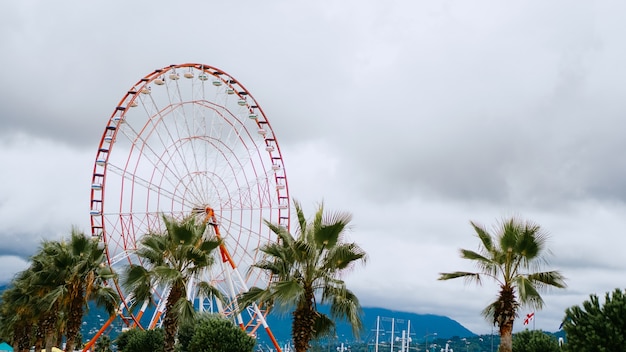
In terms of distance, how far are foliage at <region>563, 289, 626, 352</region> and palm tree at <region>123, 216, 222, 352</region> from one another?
1192cm

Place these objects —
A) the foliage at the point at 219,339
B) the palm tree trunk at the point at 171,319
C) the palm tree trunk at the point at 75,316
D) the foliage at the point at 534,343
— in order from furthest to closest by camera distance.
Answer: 1. the palm tree trunk at the point at 75,316
2. the foliage at the point at 534,343
3. the palm tree trunk at the point at 171,319
4. the foliage at the point at 219,339

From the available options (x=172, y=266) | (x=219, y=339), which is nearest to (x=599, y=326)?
(x=219, y=339)

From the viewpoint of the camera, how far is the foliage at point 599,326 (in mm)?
20234

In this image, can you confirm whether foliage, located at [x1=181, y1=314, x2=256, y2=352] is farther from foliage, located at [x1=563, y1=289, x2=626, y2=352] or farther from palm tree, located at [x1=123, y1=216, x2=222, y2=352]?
foliage, located at [x1=563, y1=289, x2=626, y2=352]

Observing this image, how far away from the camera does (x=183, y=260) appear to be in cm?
2542

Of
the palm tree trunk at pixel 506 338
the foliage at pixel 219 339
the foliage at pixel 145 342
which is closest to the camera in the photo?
the palm tree trunk at pixel 506 338

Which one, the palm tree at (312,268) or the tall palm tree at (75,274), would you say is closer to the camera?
the palm tree at (312,268)

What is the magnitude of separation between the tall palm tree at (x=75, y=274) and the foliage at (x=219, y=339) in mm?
7320

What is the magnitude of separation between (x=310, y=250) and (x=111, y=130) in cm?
2578

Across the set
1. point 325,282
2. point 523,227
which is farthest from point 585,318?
point 325,282

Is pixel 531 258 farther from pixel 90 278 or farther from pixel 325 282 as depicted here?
pixel 90 278

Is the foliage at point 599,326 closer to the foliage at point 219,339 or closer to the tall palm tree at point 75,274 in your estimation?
the foliage at point 219,339

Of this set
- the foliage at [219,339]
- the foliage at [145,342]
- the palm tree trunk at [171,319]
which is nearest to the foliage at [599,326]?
the foliage at [219,339]

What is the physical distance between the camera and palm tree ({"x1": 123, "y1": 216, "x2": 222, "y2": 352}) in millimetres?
24516
